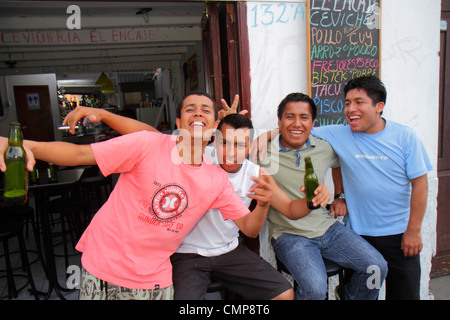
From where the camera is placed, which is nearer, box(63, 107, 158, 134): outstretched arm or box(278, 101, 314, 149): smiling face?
box(63, 107, 158, 134): outstretched arm

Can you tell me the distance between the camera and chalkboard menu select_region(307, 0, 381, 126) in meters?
2.60

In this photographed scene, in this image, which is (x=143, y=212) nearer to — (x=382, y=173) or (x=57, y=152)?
(x=57, y=152)

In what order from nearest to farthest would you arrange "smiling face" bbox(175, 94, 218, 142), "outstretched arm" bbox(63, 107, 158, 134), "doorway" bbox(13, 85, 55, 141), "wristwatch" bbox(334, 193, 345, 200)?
"outstretched arm" bbox(63, 107, 158, 134)
"smiling face" bbox(175, 94, 218, 142)
"wristwatch" bbox(334, 193, 345, 200)
"doorway" bbox(13, 85, 55, 141)

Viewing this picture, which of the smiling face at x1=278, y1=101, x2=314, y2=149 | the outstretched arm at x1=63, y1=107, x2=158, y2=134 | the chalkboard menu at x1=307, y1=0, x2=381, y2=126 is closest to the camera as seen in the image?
the outstretched arm at x1=63, y1=107, x2=158, y2=134

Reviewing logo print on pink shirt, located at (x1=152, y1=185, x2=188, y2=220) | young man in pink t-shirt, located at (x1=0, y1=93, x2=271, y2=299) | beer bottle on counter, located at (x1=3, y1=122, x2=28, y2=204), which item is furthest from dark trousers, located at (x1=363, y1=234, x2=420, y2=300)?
beer bottle on counter, located at (x1=3, y1=122, x2=28, y2=204)

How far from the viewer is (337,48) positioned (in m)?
2.67

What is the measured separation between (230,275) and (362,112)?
1.42m

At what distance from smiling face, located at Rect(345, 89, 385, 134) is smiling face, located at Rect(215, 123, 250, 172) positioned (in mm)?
763

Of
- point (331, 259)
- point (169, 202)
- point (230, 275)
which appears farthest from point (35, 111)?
point (331, 259)

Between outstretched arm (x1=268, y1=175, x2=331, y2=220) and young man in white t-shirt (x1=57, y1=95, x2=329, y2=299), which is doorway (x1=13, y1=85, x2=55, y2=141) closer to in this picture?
young man in white t-shirt (x1=57, y1=95, x2=329, y2=299)

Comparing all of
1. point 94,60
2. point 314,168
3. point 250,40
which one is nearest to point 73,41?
point 94,60

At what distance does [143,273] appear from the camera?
1712mm

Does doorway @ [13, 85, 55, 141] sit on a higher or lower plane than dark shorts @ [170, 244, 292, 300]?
higher

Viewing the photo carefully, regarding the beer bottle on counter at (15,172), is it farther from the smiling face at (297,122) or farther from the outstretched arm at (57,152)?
the smiling face at (297,122)
